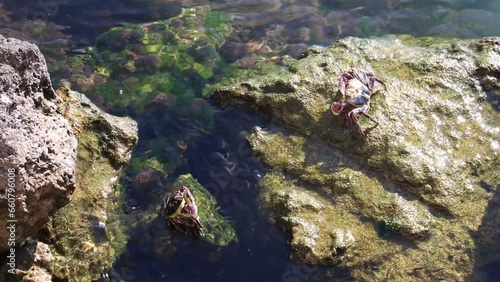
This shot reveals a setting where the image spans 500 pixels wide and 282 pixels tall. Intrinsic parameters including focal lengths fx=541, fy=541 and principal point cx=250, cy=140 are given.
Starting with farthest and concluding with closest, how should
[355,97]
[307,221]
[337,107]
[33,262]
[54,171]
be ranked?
[337,107] → [355,97] → [307,221] → [33,262] → [54,171]

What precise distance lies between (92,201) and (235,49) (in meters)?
3.63

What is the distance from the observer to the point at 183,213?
5.94m

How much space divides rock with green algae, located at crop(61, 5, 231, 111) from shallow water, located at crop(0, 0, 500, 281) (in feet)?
A: 0.63

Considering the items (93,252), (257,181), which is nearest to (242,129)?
(257,181)

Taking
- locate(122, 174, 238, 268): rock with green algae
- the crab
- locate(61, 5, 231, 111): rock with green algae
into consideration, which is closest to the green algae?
locate(122, 174, 238, 268): rock with green algae

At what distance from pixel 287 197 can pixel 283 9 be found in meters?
4.58

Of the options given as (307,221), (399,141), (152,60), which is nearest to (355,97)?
(399,141)

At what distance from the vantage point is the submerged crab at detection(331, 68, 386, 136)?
21.1 feet

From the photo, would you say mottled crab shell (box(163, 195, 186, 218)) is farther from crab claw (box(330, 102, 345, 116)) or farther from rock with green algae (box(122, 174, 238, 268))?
crab claw (box(330, 102, 345, 116))

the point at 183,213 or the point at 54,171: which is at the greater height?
the point at 54,171

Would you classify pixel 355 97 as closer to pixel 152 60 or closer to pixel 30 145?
pixel 152 60

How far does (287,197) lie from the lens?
6.12 meters

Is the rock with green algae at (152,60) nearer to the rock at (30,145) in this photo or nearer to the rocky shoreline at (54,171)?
the rocky shoreline at (54,171)

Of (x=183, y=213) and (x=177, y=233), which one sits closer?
(x=183, y=213)
